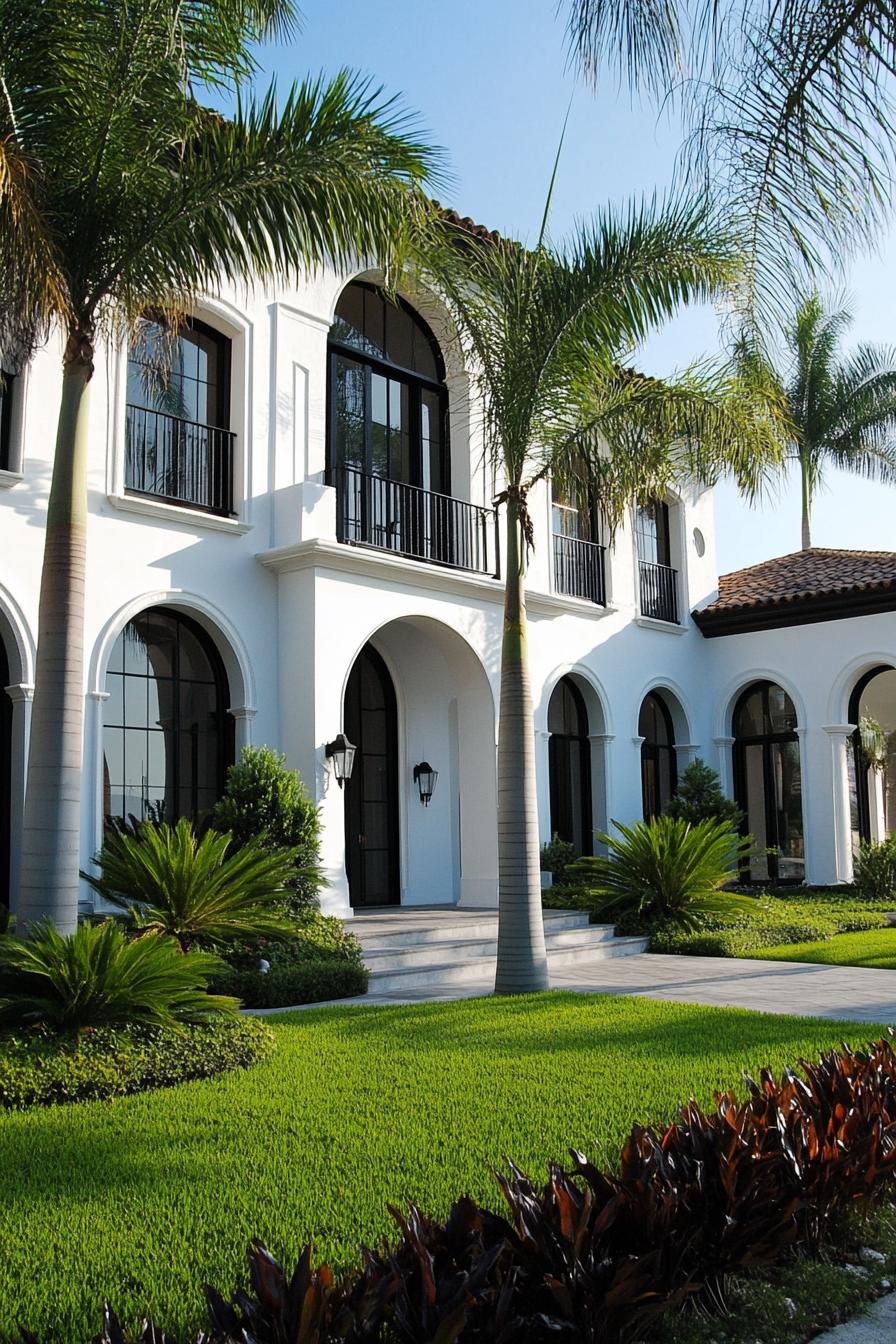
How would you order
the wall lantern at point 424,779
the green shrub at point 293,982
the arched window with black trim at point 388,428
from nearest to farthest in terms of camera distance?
the green shrub at point 293,982 < the arched window with black trim at point 388,428 < the wall lantern at point 424,779

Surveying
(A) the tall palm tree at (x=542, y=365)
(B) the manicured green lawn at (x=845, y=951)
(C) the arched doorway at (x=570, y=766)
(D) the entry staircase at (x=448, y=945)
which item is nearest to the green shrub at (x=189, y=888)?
(D) the entry staircase at (x=448, y=945)

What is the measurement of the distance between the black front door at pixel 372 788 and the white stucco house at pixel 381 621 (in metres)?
0.04

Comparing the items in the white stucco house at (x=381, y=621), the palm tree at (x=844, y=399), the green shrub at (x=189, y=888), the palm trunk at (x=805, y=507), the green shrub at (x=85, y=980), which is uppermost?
the palm tree at (x=844, y=399)

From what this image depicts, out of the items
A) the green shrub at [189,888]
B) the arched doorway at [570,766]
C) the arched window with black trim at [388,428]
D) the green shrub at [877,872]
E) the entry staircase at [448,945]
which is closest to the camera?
the green shrub at [189,888]

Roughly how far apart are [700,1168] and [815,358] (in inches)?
1066

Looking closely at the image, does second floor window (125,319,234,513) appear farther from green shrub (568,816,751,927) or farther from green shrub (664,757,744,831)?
green shrub (664,757,744,831)

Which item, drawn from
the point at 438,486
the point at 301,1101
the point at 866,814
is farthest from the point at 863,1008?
the point at 866,814

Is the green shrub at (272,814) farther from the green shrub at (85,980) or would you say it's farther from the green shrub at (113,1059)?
the green shrub at (85,980)

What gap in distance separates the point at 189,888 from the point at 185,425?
5.84 meters

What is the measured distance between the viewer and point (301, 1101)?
627 centimetres

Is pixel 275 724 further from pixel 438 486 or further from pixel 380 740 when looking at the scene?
pixel 438 486

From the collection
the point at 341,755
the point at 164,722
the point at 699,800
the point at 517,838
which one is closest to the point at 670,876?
the point at 699,800

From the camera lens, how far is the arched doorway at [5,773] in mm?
11469

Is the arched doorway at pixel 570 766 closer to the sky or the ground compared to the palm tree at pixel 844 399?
closer to the ground
